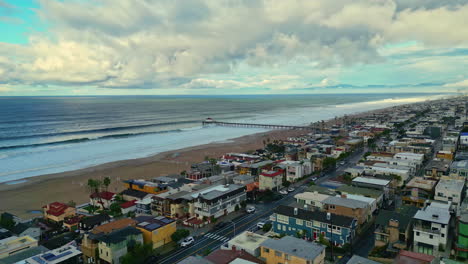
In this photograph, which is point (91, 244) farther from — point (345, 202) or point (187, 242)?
point (345, 202)

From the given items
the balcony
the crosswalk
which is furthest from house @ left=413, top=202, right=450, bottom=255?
the crosswalk

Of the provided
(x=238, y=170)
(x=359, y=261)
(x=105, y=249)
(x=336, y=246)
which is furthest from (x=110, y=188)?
(x=359, y=261)

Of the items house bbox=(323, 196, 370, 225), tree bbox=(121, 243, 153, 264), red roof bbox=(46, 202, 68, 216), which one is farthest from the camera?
red roof bbox=(46, 202, 68, 216)

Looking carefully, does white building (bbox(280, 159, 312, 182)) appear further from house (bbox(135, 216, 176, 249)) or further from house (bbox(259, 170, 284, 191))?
house (bbox(135, 216, 176, 249))

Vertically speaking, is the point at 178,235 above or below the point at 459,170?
below

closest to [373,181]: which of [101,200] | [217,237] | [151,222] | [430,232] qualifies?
[430,232]

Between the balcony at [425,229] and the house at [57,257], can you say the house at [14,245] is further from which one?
the balcony at [425,229]

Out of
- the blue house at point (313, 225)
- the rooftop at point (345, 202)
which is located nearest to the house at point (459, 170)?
the rooftop at point (345, 202)

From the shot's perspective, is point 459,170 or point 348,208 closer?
point 348,208
